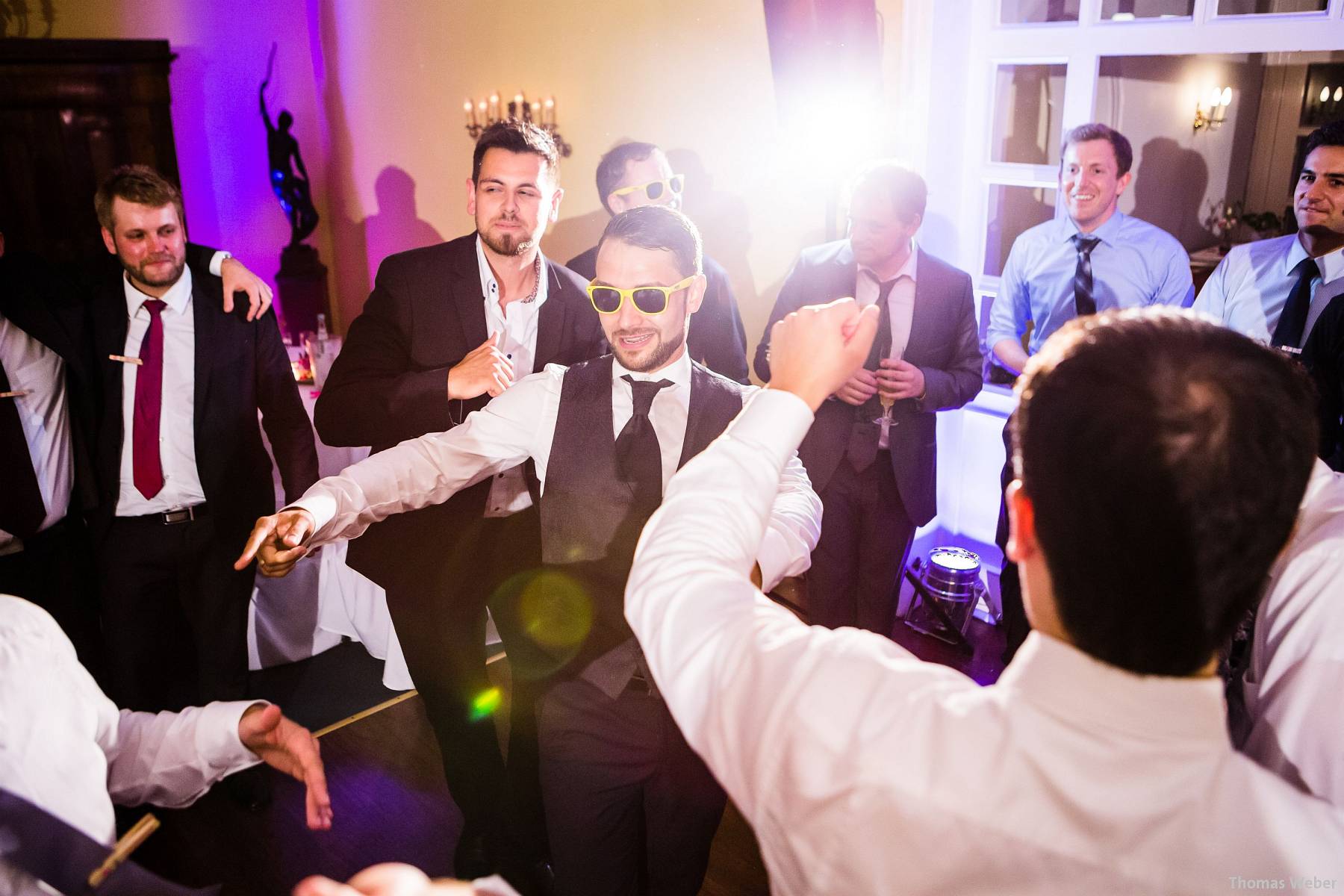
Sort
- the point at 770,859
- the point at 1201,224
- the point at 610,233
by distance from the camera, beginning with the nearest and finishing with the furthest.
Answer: the point at 770,859
the point at 610,233
the point at 1201,224

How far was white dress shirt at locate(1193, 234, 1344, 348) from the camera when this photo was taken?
2801mm

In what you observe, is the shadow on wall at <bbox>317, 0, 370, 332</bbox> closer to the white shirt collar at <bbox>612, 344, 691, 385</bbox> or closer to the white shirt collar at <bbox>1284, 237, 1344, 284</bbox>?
the white shirt collar at <bbox>612, 344, 691, 385</bbox>

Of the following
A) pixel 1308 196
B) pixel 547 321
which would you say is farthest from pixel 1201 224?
pixel 547 321

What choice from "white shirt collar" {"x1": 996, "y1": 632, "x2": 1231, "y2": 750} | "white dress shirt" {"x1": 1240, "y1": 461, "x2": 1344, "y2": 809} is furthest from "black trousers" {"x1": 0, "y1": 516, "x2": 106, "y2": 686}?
"white dress shirt" {"x1": 1240, "y1": 461, "x2": 1344, "y2": 809}

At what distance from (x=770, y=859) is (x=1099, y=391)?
1.92 ft

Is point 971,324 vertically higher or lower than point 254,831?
higher

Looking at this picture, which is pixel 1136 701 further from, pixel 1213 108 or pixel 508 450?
pixel 1213 108

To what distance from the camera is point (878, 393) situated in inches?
116

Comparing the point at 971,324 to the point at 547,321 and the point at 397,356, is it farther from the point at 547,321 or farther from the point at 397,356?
the point at 397,356

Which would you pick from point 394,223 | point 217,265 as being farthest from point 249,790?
point 394,223

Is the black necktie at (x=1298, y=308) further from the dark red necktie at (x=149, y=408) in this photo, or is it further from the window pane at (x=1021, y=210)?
the dark red necktie at (x=149, y=408)

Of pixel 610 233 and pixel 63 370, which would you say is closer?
pixel 610 233

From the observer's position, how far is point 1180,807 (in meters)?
0.72

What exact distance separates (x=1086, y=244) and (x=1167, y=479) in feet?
9.67
